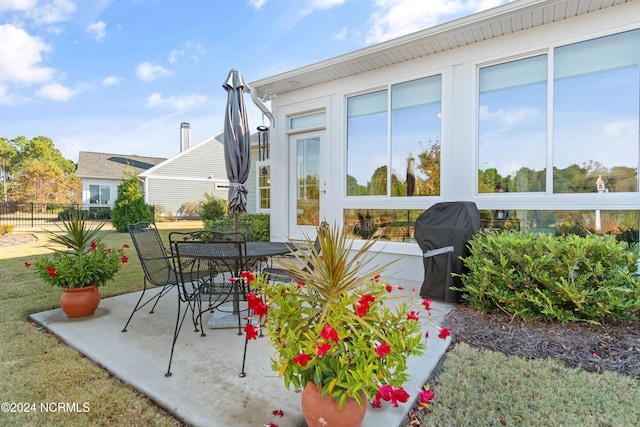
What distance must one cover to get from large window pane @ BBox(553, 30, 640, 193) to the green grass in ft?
8.87

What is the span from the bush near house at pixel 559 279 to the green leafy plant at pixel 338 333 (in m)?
2.07

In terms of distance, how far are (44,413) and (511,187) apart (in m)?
5.06

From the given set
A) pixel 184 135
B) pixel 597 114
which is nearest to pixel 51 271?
pixel 597 114

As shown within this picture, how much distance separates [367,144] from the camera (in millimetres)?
5566

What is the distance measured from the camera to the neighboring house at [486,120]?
382 cm

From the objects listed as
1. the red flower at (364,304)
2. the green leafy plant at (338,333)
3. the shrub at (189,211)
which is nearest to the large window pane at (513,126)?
the green leafy plant at (338,333)

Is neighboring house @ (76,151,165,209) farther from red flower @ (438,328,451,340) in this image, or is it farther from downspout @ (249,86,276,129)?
red flower @ (438,328,451,340)

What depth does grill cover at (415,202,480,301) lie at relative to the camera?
3.63 m

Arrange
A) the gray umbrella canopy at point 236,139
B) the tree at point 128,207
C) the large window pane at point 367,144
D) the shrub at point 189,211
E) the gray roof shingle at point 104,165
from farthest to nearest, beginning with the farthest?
the gray roof shingle at point 104,165
the shrub at point 189,211
the tree at point 128,207
the large window pane at point 367,144
the gray umbrella canopy at point 236,139

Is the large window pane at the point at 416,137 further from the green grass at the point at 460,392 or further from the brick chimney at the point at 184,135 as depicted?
the brick chimney at the point at 184,135

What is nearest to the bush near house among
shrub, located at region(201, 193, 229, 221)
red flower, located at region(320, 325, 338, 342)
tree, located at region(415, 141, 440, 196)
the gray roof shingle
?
tree, located at region(415, 141, 440, 196)

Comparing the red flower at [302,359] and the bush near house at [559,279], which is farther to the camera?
the bush near house at [559,279]

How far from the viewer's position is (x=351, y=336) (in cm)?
145

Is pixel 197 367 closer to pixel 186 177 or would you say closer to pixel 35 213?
pixel 186 177
